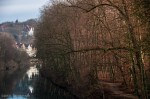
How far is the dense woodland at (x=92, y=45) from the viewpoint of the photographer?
2064 cm

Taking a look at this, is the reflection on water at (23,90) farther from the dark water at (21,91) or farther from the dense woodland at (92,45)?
the dense woodland at (92,45)

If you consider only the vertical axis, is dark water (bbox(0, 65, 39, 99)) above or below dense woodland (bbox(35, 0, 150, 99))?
below

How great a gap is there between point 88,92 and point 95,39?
22.2ft

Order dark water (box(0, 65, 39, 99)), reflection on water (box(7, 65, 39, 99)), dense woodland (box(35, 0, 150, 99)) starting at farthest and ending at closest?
reflection on water (box(7, 65, 39, 99)) → dark water (box(0, 65, 39, 99)) → dense woodland (box(35, 0, 150, 99))

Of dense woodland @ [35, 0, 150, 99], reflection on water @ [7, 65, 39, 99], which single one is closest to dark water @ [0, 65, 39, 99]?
reflection on water @ [7, 65, 39, 99]

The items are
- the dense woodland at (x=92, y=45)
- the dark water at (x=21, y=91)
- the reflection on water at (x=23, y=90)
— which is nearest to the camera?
the dense woodland at (x=92, y=45)

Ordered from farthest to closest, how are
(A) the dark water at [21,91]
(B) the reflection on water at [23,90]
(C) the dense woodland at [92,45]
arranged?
(B) the reflection on water at [23,90] → (A) the dark water at [21,91] → (C) the dense woodland at [92,45]

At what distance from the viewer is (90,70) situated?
122 feet

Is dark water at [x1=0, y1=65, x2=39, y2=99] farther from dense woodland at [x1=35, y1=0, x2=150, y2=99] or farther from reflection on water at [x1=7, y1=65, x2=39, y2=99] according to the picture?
dense woodland at [x1=35, y1=0, x2=150, y2=99]

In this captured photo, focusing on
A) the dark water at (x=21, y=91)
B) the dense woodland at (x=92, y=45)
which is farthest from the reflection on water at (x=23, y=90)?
the dense woodland at (x=92, y=45)

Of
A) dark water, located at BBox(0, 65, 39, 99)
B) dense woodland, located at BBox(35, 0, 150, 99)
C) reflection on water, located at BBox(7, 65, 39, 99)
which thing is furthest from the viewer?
reflection on water, located at BBox(7, 65, 39, 99)

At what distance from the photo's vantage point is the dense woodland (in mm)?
20641

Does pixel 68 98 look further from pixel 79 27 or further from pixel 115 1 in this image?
pixel 115 1

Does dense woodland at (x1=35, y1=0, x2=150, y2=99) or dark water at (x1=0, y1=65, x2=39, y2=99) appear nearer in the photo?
dense woodland at (x1=35, y1=0, x2=150, y2=99)
